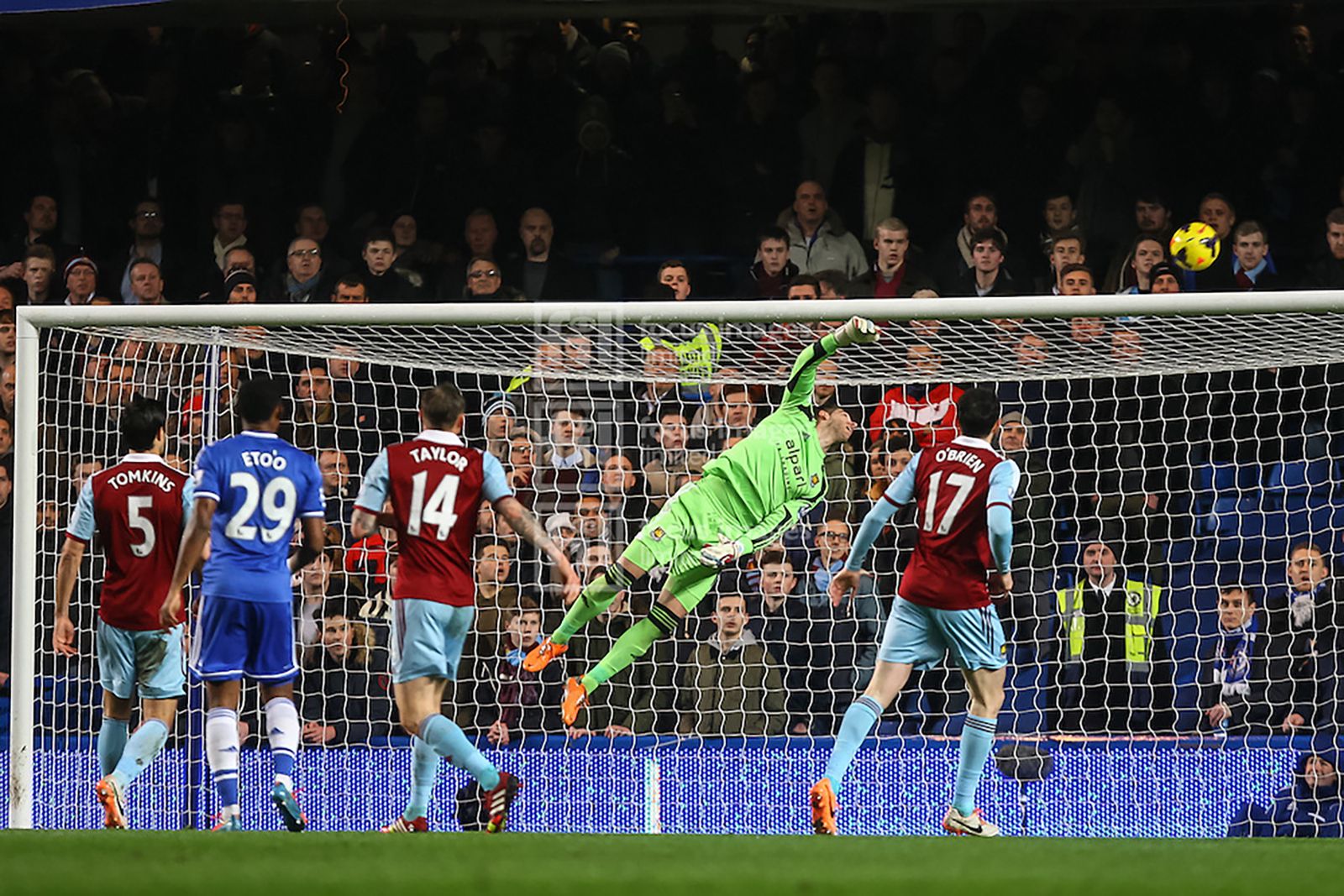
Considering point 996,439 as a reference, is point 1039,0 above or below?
above

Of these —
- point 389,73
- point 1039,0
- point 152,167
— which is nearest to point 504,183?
point 389,73

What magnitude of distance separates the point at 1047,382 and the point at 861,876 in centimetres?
378

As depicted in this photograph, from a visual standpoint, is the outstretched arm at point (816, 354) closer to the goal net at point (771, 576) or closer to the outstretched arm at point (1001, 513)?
the goal net at point (771, 576)

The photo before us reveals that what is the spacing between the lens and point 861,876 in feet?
12.4

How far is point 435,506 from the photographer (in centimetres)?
586

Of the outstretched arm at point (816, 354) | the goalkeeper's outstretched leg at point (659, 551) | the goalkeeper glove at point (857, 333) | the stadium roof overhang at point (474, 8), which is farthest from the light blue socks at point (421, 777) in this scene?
the stadium roof overhang at point (474, 8)

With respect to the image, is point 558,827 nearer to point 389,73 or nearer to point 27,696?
point 27,696

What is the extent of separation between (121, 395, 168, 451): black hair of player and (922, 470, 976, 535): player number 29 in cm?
279

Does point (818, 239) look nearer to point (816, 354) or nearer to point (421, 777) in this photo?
point (816, 354)

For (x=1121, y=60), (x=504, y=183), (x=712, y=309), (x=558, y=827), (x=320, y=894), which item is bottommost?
(x=558, y=827)

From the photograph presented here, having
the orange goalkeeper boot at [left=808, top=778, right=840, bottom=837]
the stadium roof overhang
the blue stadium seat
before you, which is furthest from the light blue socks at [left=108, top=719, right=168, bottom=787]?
the blue stadium seat

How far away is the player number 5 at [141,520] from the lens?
19.9ft

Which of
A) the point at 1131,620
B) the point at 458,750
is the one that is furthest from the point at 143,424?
the point at 1131,620

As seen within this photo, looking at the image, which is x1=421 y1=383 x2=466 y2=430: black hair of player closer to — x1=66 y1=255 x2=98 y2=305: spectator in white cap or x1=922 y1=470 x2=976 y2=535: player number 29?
x1=922 y1=470 x2=976 y2=535: player number 29
